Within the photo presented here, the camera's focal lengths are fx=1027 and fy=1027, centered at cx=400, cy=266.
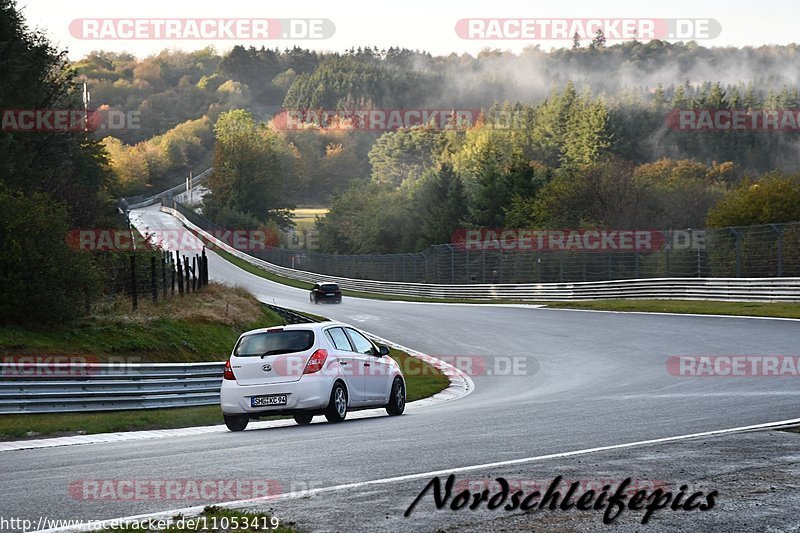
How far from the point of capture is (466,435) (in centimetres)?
1125

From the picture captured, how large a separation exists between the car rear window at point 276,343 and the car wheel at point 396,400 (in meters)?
2.16

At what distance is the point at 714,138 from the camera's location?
122 metres

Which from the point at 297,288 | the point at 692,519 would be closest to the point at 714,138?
the point at 297,288

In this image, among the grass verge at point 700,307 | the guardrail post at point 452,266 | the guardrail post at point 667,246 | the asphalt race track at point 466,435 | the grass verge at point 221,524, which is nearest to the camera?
the grass verge at point 221,524

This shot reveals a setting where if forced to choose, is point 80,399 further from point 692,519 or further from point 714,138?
point 714,138

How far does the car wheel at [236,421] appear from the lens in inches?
596

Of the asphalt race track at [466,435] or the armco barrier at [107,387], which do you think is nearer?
the asphalt race track at [466,435]

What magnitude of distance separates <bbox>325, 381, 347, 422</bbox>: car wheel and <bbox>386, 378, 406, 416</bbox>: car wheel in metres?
1.43

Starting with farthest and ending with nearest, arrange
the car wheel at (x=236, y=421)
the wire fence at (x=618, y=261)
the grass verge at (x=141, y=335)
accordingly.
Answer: the wire fence at (x=618, y=261)
the grass verge at (x=141, y=335)
the car wheel at (x=236, y=421)

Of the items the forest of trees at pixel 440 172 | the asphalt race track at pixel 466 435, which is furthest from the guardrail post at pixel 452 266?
the asphalt race track at pixel 466 435

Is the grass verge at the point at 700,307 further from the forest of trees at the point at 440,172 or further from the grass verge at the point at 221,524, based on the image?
the grass verge at the point at 221,524
